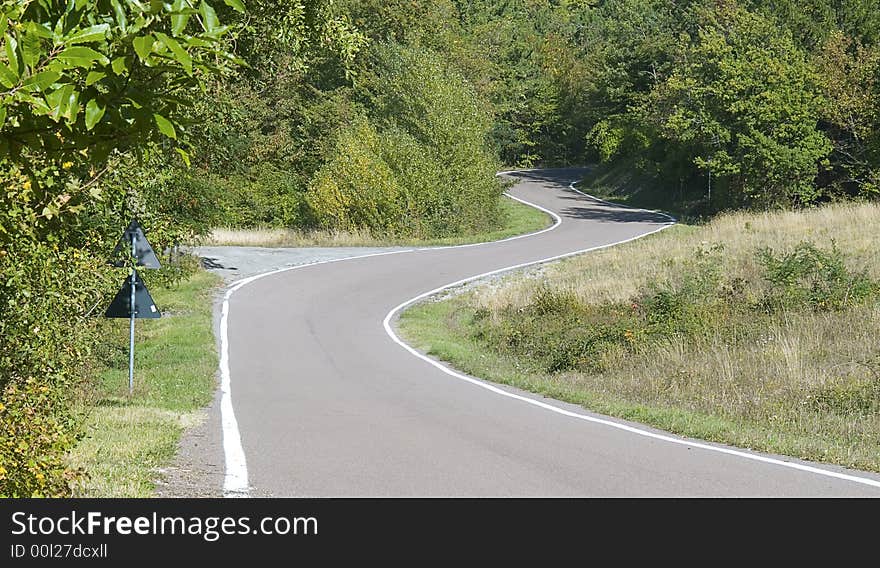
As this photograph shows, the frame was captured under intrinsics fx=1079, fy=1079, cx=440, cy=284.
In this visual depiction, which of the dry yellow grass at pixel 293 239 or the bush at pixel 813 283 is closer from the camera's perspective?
the bush at pixel 813 283

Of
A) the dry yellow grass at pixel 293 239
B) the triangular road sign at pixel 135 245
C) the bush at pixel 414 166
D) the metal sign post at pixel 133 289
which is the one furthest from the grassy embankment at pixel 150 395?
the bush at pixel 414 166

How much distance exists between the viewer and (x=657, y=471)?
9.34 m

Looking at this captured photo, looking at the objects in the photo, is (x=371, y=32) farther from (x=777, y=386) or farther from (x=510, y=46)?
(x=777, y=386)

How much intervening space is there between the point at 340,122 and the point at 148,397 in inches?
1699

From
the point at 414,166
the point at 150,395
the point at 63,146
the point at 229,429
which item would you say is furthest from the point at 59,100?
the point at 414,166

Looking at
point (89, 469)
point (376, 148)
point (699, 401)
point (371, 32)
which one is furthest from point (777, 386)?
point (371, 32)

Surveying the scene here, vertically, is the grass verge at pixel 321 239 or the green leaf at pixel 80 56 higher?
the green leaf at pixel 80 56

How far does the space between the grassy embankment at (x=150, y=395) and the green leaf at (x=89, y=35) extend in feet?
12.2

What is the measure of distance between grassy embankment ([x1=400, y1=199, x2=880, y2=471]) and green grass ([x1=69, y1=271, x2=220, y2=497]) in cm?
465

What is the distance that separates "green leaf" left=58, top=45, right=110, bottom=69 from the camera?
11.5 feet

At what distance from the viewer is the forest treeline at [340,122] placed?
399 centimetres

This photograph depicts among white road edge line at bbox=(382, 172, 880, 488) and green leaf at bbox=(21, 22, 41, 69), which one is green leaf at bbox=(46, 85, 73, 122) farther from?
white road edge line at bbox=(382, 172, 880, 488)

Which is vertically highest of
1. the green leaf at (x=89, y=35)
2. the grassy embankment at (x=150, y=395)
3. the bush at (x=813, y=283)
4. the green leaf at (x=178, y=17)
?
the green leaf at (x=178, y=17)

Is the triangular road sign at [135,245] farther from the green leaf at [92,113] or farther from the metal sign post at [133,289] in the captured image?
the green leaf at [92,113]
